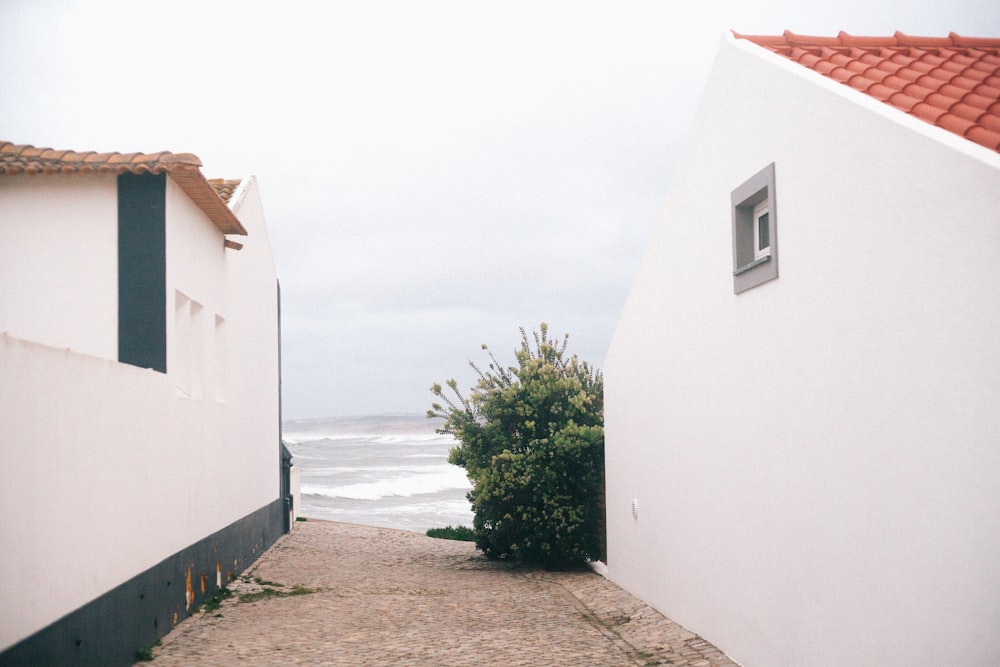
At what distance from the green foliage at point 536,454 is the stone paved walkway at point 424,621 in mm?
552

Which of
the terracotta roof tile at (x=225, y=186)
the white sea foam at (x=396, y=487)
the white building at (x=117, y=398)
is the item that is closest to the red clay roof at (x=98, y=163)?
the white building at (x=117, y=398)

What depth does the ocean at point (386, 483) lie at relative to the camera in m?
34.2

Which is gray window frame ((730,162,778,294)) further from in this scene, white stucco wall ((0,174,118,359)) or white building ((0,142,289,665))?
white stucco wall ((0,174,118,359))

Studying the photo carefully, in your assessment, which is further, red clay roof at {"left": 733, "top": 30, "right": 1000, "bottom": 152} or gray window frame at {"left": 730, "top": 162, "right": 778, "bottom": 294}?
gray window frame at {"left": 730, "top": 162, "right": 778, "bottom": 294}

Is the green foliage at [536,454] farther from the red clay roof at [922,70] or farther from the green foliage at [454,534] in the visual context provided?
the red clay roof at [922,70]

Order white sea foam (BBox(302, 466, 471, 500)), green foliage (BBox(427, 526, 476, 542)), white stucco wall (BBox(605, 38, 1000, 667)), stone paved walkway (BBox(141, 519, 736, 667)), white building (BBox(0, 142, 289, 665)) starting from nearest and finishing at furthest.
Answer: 1. white stucco wall (BBox(605, 38, 1000, 667))
2. white building (BBox(0, 142, 289, 665))
3. stone paved walkway (BBox(141, 519, 736, 667))
4. green foliage (BBox(427, 526, 476, 542))
5. white sea foam (BBox(302, 466, 471, 500))

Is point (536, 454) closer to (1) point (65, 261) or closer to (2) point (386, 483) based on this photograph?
(1) point (65, 261)

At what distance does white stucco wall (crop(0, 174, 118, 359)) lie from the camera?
374 inches

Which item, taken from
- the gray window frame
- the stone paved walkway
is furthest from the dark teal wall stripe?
the gray window frame

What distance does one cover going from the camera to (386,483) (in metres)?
51.2

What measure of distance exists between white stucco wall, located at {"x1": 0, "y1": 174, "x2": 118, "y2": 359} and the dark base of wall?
2.34 m

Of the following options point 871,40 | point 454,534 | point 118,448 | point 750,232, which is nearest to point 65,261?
point 118,448

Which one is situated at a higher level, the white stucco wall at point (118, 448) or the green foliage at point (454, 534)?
the white stucco wall at point (118, 448)

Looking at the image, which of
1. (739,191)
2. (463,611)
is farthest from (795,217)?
(463,611)
